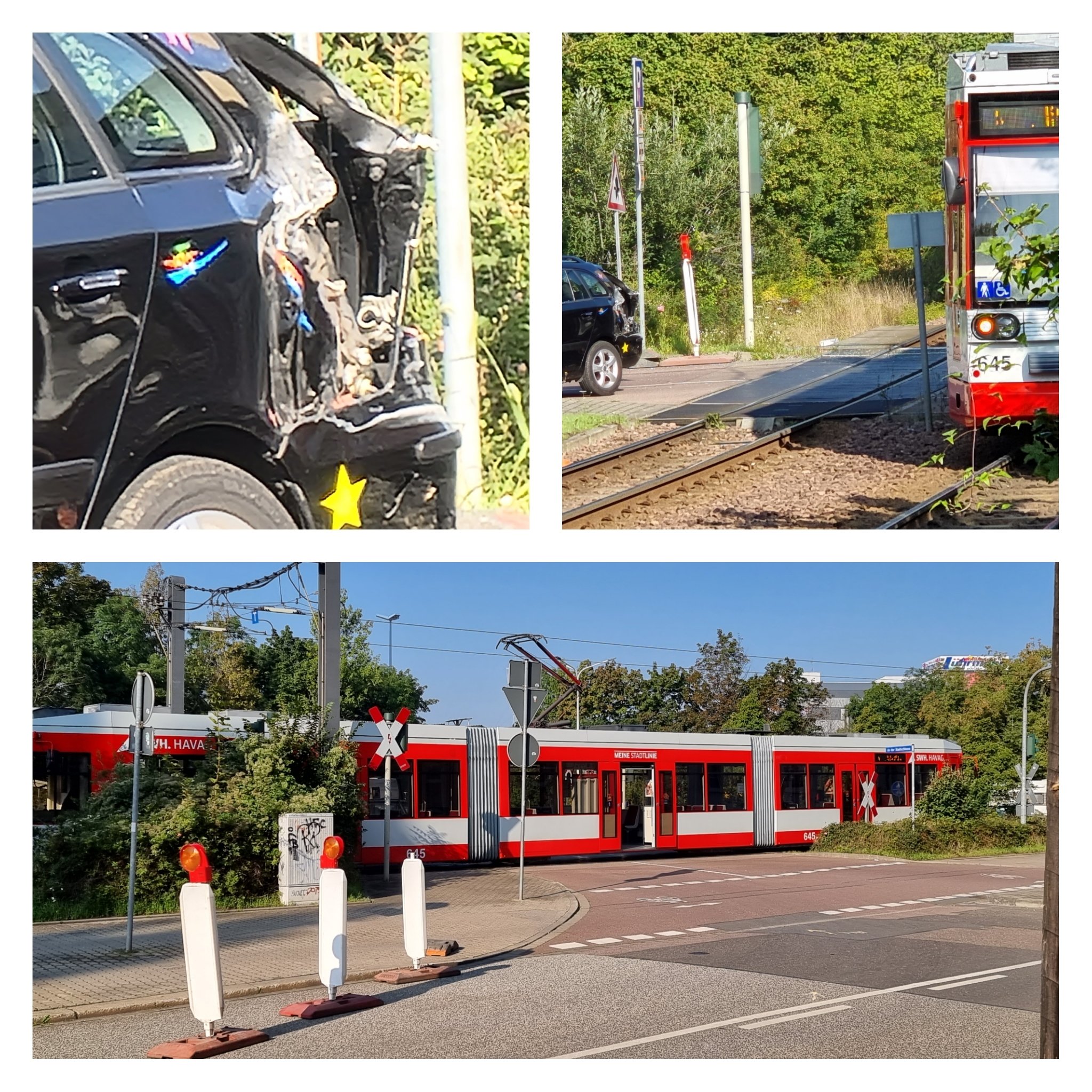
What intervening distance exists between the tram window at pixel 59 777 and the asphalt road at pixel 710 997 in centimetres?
559

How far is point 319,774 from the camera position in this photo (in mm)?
14141

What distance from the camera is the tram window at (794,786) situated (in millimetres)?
22188

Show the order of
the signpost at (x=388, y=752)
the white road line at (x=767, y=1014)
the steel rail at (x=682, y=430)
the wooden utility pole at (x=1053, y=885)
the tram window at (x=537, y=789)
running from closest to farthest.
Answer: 1. the wooden utility pole at (x=1053, y=885)
2. the white road line at (x=767, y=1014)
3. the steel rail at (x=682, y=430)
4. the signpost at (x=388, y=752)
5. the tram window at (x=537, y=789)

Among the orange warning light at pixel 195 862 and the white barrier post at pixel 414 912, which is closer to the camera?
the orange warning light at pixel 195 862

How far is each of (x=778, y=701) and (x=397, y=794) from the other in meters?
28.6

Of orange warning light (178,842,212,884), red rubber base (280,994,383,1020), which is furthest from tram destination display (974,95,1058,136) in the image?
orange warning light (178,842,212,884)

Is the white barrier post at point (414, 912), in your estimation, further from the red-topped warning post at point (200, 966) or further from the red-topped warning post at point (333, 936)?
Result: the red-topped warning post at point (200, 966)

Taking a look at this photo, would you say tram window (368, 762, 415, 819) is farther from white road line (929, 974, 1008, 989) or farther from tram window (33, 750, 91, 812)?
white road line (929, 974, 1008, 989)

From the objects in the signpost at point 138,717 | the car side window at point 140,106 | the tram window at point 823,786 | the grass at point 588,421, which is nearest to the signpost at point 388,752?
the signpost at point 138,717

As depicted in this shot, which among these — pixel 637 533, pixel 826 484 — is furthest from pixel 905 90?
pixel 637 533

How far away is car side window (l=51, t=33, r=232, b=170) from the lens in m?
7.14

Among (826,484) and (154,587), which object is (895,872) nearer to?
(826,484)

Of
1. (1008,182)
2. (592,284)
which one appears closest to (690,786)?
(592,284)
